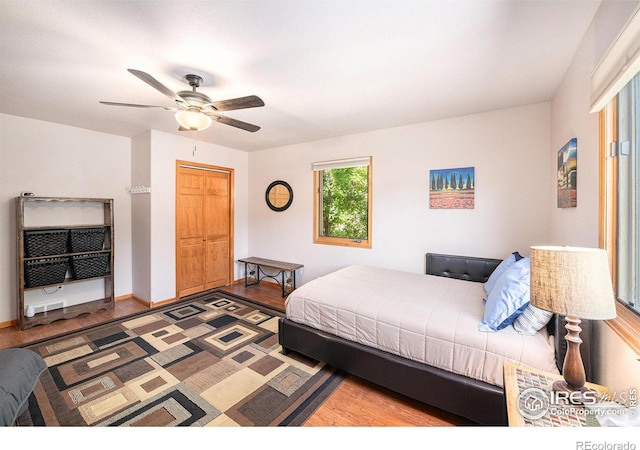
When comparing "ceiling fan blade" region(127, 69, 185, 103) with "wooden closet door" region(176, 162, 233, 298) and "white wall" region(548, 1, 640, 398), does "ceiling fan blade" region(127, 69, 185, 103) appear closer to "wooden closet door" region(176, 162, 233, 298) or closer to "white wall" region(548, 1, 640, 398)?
"wooden closet door" region(176, 162, 233, 298)

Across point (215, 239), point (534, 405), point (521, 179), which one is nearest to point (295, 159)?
point (215, 239)

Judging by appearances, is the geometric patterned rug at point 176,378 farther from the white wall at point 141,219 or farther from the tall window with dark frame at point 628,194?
the tall window with dark frame at point 628,194

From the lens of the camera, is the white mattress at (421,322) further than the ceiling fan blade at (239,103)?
No

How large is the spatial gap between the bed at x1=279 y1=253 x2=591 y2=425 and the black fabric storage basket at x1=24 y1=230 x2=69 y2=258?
3.03 metres

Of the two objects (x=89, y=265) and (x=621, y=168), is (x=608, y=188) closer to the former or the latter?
(x=621, y=168)


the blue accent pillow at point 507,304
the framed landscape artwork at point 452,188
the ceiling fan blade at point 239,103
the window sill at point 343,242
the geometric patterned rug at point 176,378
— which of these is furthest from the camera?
the window sill at point 343,242

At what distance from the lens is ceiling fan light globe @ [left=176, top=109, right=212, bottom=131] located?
221 centimetres

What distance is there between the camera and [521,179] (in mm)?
2834

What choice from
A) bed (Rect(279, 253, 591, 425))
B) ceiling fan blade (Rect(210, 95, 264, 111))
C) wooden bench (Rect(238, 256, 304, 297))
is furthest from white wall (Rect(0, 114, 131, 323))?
bed (Rect(279, 253, 591, 425))

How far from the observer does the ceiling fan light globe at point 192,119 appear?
2.21 meters

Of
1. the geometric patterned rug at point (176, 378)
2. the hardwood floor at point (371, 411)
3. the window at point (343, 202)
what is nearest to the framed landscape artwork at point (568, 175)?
the hardwood floor at point (371, 411)

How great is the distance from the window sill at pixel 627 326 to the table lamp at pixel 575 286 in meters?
0.20
